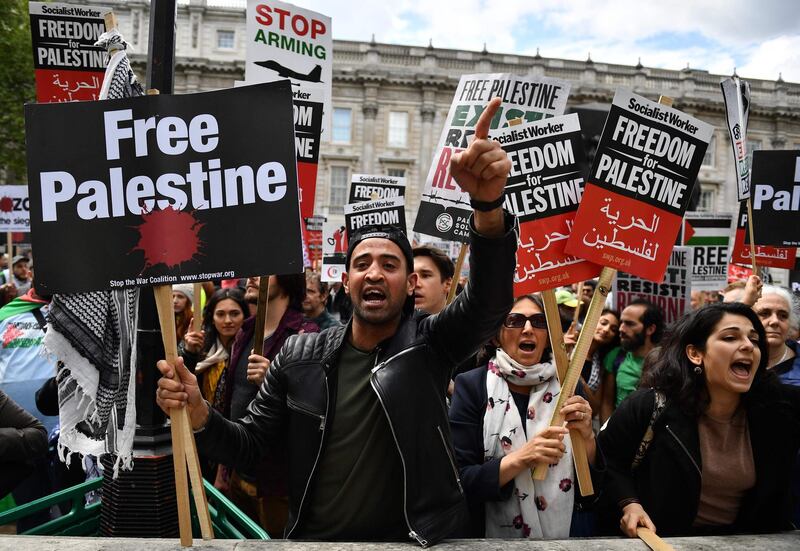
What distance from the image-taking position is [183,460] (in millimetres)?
1802

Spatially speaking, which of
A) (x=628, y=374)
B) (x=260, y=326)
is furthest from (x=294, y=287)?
(x=628, y=374)

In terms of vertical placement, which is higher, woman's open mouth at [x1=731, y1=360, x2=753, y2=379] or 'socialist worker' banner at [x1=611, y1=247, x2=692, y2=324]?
woman's open mouth at [x1=731, y1=360, x2=753, y2=379]

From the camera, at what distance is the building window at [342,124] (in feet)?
107

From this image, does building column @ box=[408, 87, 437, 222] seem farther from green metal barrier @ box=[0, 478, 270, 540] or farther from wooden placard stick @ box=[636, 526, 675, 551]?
wooden placard stick @ box=[636, 526, 675, 551]

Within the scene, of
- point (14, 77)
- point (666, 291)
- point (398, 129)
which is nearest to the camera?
point (666, 291)

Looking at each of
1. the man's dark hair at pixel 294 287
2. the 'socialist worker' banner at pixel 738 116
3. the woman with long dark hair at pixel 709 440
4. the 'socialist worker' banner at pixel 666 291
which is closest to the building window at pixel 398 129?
the 'socialist worker' banner at pixel 666 291

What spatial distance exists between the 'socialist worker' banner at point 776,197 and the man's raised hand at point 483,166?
3.06 m

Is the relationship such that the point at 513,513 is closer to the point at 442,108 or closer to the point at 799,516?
the point at 799,516

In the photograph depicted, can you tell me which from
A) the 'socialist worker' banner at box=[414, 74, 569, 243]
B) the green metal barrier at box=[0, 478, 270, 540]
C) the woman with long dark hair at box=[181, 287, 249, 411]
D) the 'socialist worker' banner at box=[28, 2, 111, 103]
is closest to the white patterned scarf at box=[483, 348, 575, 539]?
the green metal barrier at box=[0, 478, 270, 540]

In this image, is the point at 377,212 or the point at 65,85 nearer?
the point at 65,85

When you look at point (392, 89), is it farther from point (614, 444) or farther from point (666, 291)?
point (614, 444)

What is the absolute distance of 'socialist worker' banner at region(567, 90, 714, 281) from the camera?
97.4 inches

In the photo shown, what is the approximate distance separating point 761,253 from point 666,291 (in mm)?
821

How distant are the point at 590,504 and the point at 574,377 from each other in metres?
0.52
